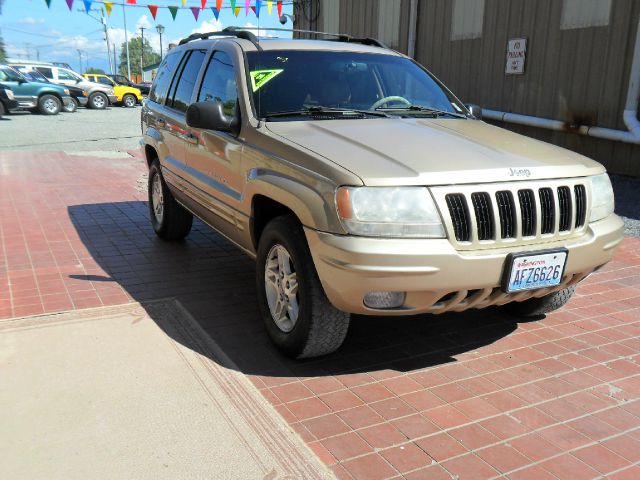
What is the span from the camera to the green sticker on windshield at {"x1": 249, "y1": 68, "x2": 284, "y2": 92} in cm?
431

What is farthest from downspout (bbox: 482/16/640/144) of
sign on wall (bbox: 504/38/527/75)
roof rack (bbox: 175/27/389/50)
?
roof rack (bbox: 175/27/389/50)

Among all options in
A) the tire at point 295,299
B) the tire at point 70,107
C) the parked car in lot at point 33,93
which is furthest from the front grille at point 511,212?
the tire at point 70,107

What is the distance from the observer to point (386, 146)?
139 inches

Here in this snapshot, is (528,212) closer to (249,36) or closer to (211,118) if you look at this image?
(211,118)

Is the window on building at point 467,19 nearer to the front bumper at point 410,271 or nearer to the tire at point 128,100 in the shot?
the front bumper at point 410,271

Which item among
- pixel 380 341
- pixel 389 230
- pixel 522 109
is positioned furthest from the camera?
pixel 522 109

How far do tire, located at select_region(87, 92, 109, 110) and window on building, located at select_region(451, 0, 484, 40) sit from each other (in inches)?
811

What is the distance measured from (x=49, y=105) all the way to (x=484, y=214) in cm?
2422

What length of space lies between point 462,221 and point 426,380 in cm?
99

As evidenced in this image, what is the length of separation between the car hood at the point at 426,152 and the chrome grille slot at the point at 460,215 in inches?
3.5

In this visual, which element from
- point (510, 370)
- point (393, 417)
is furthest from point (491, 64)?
point (393, 417)

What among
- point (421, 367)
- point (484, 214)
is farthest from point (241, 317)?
point (484, 214)

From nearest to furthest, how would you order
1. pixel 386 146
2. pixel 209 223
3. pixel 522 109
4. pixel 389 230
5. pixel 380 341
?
pixel 389 230 < pixel 386 146 < pixel 380 341 < pixel 209 223 < pixel 522 109

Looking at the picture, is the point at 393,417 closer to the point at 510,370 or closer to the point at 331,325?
the point at 331,325
